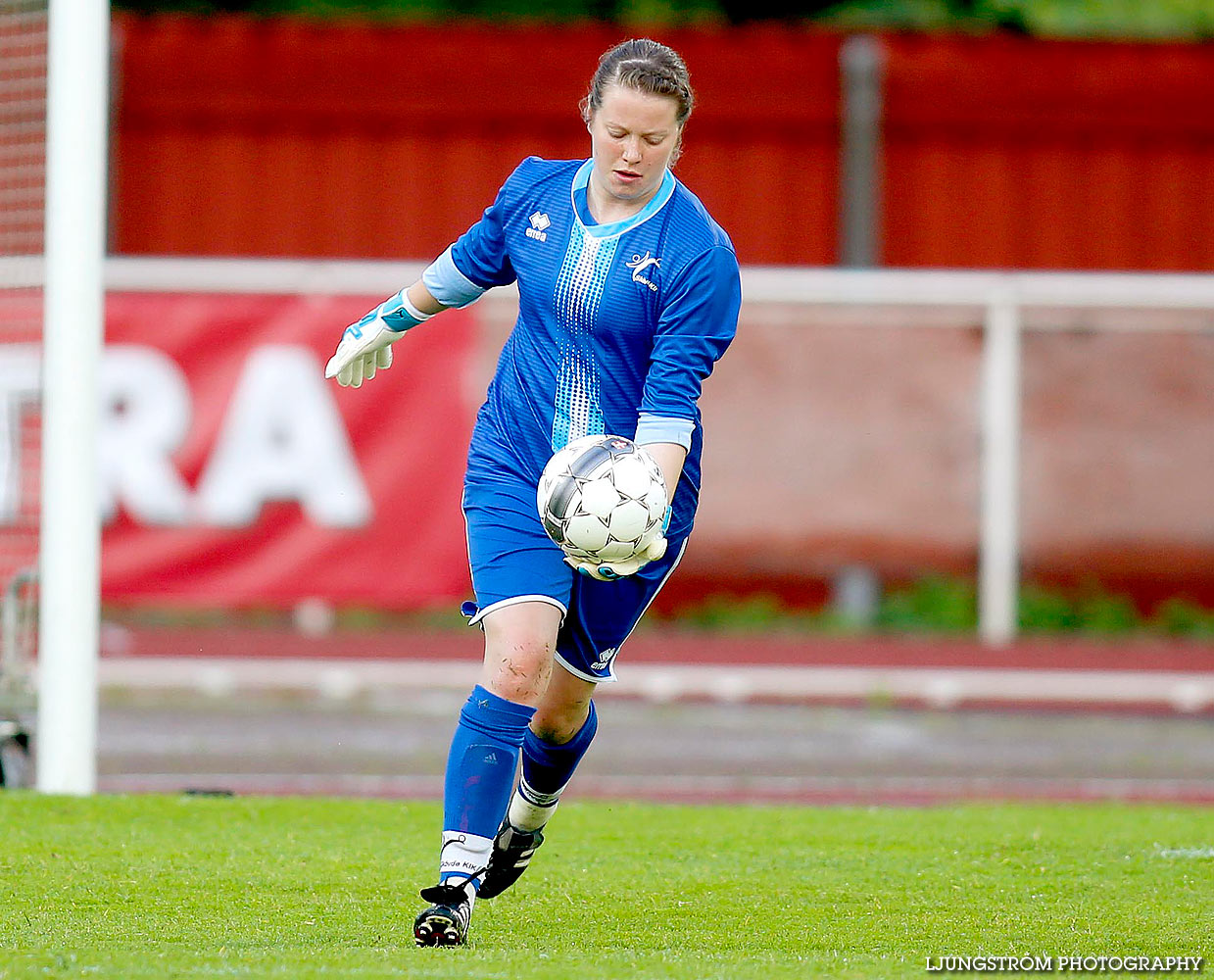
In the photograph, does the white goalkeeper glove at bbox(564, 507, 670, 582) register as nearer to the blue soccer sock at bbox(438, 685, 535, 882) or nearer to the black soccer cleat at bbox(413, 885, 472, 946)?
the blue soccer sock at bbox(438, 685, 535, 882)

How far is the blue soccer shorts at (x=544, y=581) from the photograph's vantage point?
221 inches

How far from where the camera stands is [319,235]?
55.7 feet

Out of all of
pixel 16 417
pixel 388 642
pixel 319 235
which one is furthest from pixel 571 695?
pixel 319 235

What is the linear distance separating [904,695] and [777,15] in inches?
467

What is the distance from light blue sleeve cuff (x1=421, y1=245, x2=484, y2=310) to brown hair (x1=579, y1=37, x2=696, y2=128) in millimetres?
668

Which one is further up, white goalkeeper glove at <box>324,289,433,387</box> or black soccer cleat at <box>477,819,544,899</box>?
white goalkeeper glove at <box>324,289,433,387</box>

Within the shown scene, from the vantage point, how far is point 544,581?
5.60m

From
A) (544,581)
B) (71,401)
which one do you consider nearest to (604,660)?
(544,581)

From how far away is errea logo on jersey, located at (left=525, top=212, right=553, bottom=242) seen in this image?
18.8 ft

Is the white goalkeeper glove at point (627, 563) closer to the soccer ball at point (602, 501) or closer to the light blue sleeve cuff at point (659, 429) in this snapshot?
the soccer ball at point (602, 501)

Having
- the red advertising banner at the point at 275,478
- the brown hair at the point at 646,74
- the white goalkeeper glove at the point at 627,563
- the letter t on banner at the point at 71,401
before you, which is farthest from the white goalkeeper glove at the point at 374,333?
the red advertising banner at the point at 275,478

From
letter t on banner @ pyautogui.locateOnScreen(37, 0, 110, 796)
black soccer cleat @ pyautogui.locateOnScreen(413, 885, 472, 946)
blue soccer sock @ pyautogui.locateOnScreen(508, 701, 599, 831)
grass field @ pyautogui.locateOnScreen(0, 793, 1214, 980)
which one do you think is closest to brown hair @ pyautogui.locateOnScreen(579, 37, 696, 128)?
blue soccer sock @ pyautogui.locateOnScreen(508, 701, 599, 831)

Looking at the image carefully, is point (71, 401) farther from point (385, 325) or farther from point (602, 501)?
point (602, 501)

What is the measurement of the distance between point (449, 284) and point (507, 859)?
5.50ft
